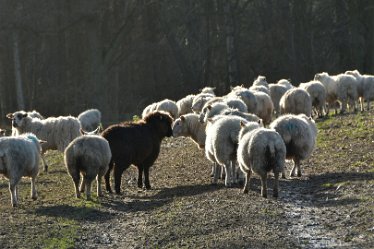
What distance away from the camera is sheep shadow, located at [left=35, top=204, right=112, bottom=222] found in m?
14.1

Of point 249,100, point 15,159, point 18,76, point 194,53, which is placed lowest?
point 15,159

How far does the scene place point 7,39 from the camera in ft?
151

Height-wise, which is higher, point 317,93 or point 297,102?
point 317,93

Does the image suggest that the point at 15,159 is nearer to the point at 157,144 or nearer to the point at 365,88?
the point at 157,144

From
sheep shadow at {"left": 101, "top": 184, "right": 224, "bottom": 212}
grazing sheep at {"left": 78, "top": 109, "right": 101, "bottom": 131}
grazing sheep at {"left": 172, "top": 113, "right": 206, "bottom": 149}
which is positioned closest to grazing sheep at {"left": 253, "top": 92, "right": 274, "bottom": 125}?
grazing sheep at {"left": 172, "top": 113, "right": 206, "bottom": 149}

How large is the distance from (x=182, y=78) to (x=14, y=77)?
9.81 m

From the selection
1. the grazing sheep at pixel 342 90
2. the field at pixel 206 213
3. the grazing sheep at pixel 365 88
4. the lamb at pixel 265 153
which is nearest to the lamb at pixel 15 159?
the field at pixel 206 213

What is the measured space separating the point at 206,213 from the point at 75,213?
2.60m

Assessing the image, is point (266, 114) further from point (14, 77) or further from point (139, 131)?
point (14, 77)

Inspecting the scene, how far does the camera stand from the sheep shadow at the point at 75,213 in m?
14.1

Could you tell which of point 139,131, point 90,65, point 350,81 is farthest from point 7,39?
point 139,131

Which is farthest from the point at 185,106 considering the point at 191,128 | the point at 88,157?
the point at 88,157

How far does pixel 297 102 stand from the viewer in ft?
79.8

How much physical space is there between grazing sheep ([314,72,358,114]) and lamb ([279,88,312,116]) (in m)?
4.49
